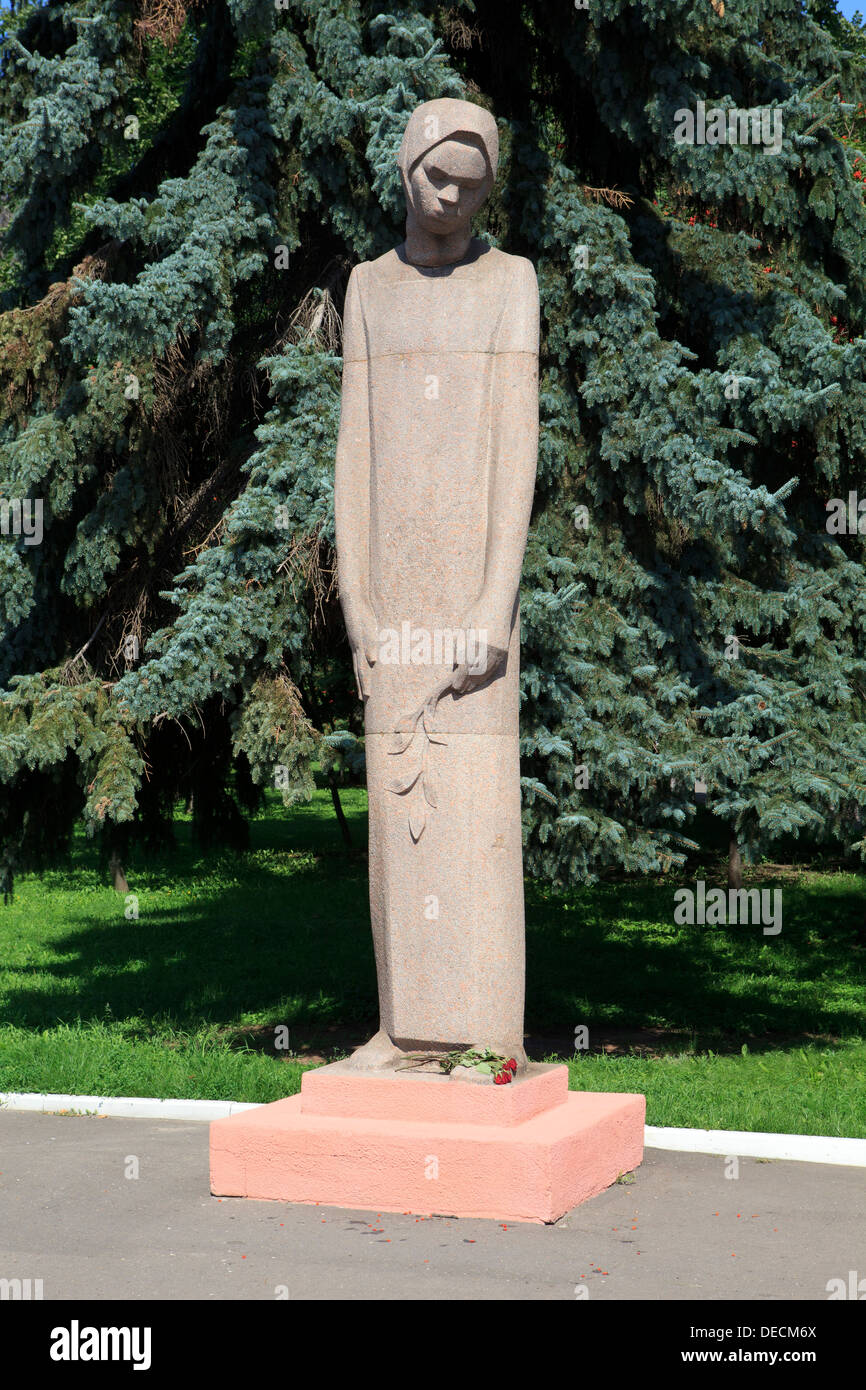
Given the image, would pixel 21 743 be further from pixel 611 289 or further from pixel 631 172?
pixel 631 172

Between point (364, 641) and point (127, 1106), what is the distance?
2782 millimetres

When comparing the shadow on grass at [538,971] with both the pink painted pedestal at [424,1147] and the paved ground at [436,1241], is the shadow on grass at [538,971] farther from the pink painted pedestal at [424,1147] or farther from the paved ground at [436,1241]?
the pink painted pedestal at [424,1147]

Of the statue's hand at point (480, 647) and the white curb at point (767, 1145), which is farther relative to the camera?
the white curb at point (767, 1145)

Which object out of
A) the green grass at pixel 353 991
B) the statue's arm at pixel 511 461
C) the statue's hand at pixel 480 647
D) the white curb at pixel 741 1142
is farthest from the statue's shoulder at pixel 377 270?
the green grass at pixel 353 991

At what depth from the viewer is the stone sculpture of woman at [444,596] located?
216 inches

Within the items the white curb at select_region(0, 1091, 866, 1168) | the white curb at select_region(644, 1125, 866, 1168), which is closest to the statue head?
the white curb at select_region(0, 1091, 866, 1168)

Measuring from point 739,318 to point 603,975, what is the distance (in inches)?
263

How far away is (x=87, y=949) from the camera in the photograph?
50.5ft

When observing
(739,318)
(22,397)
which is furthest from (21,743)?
(739,318)

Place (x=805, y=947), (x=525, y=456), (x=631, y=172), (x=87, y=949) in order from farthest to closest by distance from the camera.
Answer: (x=87, y=949) → (x=805, y=947) → (x=631, y=172) → (x=525, y=456)

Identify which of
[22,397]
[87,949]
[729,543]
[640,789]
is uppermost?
[22,397]

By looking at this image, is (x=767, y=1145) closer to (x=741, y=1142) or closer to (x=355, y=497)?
(x=741, y=1142)

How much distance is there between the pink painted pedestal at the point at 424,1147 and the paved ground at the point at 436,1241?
86 mm

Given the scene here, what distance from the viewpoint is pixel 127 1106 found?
7.04 metres
